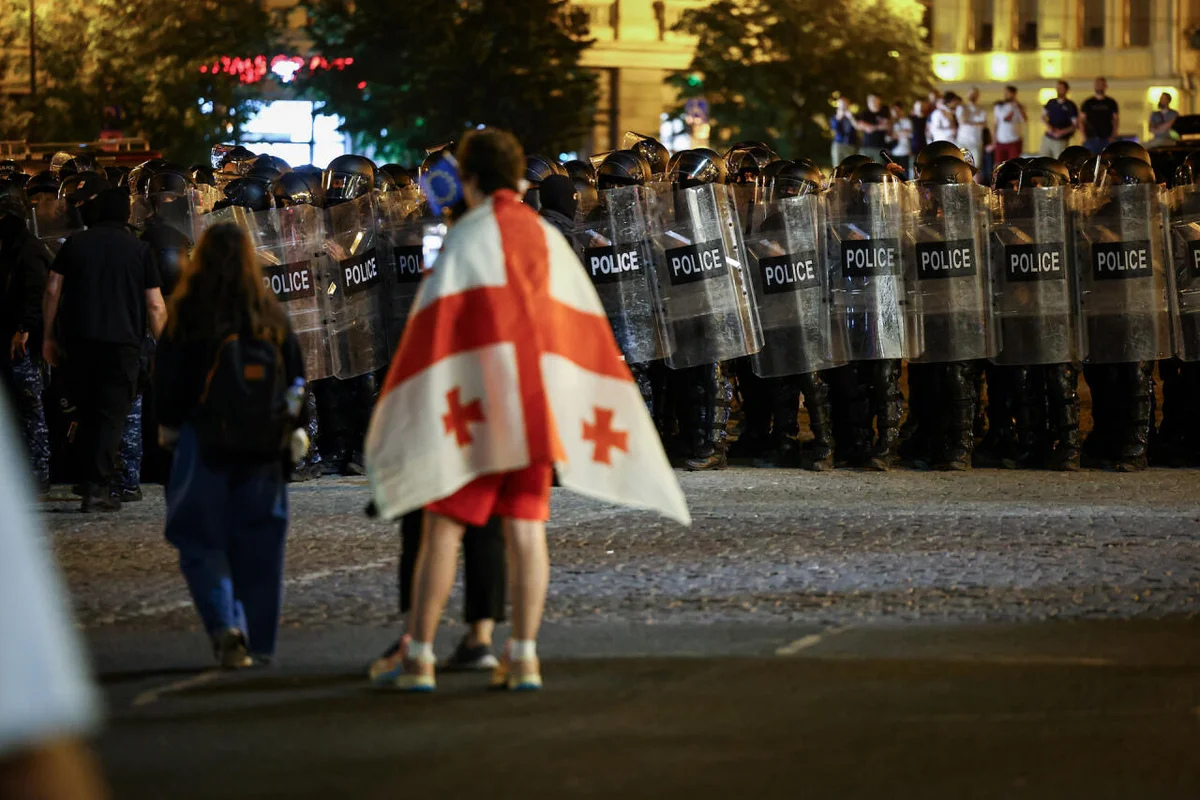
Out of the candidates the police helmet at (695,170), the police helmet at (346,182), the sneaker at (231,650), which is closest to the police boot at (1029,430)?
the police helmet at (695,170)

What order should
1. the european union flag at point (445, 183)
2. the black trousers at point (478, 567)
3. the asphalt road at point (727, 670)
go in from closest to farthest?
the asphalt road at point (727, 670) < the european union flag at point (445, 183) < the black trousers at point (478, 567)

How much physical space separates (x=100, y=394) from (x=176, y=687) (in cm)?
525

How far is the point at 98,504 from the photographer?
1189 cm

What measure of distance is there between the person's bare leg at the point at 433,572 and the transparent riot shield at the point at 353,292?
23.9 ft

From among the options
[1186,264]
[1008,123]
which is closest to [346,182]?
[1186,264]

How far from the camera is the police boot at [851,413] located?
45.4 feet

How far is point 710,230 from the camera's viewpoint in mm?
13398

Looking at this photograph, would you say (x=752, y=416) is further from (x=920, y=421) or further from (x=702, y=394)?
(x=920, y=421)

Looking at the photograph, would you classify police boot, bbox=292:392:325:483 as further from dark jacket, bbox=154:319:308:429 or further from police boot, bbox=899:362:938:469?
dark jacket, bbox=154:319:308:429

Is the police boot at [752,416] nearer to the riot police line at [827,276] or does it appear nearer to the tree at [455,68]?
the riot police line at [827,276]

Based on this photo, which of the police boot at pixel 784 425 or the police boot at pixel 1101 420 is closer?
the police boot at pixel 1101 420

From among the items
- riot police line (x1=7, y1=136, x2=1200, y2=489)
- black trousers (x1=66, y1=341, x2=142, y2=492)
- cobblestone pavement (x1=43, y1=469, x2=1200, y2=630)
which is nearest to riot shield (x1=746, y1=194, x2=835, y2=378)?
riot police line (x1=7, y1=136, x2=1200, y2=489)

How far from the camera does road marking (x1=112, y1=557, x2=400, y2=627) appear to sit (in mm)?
8258

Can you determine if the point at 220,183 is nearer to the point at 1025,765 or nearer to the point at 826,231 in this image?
the point at 826,231
